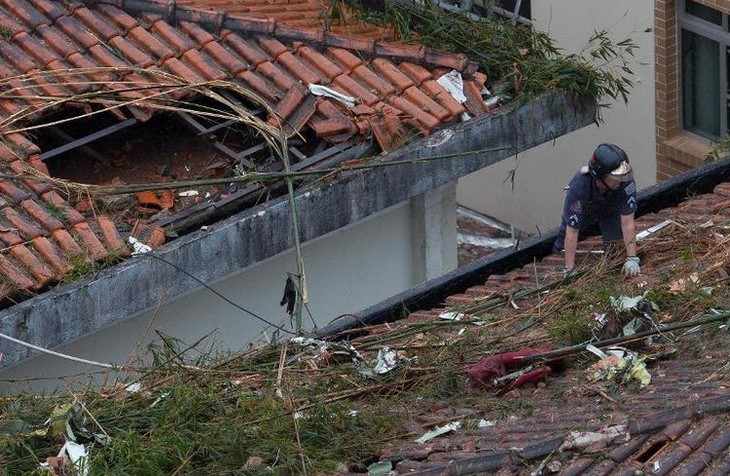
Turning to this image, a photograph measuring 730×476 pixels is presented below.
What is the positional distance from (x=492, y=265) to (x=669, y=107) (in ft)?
18.4

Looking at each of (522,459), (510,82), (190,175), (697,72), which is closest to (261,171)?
(190,175)

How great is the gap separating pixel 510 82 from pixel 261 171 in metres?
2.13

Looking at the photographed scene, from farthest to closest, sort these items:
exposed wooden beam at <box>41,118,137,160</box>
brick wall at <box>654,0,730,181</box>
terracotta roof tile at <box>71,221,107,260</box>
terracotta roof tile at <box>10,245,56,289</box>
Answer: brick wall at <box>654,0,730,181</box> → exposed wooden beam at <box>41,118,137,160</box> → terracotta roof tile at <box>71,221,107,260</box> → terracotta roof tile at <box>10,245,56,289</box>

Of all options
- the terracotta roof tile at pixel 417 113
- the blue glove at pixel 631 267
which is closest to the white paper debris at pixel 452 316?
the blue glove at pixel 631 267

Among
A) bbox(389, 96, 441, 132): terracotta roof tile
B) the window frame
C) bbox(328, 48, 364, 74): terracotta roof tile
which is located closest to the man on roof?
bbox(389, 96, 441, 132): terracotta roof tile

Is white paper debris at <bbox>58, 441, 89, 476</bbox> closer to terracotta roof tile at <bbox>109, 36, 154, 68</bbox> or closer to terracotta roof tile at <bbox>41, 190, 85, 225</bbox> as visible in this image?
terracotta roof tile at <bbox>41, 190, 85, 225</bbox>

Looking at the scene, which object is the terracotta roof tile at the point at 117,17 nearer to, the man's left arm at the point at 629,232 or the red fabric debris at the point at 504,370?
the man's left arm at the point at 629,232

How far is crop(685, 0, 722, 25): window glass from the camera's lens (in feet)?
45.8

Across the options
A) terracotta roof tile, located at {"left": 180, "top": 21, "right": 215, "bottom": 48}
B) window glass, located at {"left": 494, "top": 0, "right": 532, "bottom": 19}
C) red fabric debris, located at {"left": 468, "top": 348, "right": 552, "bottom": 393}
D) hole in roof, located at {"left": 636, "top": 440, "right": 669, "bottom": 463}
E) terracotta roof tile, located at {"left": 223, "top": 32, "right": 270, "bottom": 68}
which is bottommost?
window glass, located at {"left": 494, "top": 0, "right": 532, "bottom": 19}

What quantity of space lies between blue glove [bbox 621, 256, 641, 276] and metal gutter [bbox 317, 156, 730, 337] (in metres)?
1.00

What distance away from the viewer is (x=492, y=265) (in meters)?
9.78

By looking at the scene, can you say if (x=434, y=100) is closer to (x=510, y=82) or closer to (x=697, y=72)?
(x=510, y=82)

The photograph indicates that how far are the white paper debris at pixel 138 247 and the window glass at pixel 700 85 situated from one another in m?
6.94

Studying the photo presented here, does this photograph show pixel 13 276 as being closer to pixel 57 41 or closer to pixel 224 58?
pixel 57 41
